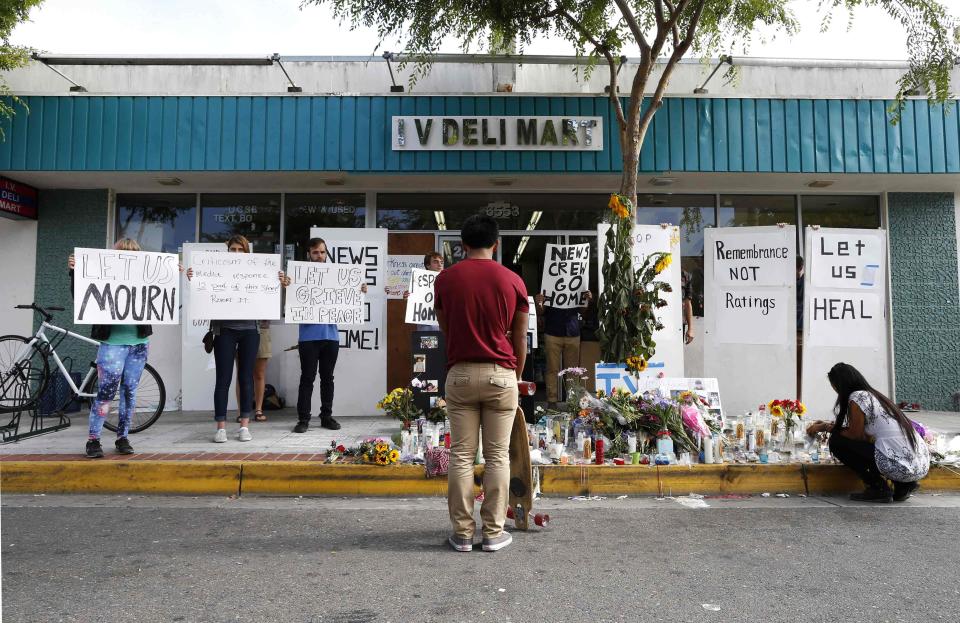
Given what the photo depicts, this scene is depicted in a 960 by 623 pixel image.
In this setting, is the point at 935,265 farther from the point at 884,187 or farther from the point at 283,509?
the point at 283,509

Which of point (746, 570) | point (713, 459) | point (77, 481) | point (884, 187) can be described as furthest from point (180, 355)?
point (884, 187)

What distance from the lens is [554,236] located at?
9.19m

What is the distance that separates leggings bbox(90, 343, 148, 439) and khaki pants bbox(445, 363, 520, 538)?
363 cm

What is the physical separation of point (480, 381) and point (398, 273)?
5.33 metres

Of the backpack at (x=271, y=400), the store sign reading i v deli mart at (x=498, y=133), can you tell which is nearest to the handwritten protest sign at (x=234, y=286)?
the backpack at (x=271, y=400)

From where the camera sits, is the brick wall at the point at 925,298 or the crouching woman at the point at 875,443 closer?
the crouching woman at the point at 875,443

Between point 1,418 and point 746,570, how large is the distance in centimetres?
880

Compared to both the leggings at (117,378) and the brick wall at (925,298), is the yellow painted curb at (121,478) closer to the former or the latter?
Answer: the leggings at (117,378)

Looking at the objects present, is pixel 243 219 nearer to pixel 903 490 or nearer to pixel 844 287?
pixel 844 287

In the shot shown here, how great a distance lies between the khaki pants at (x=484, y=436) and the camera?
3562 mm

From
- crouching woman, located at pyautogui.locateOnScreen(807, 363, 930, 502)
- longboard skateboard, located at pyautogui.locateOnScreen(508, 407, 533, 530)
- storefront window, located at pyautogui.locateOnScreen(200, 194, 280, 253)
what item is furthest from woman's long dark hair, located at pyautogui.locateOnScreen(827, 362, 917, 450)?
storefront window, located at pyautogui.locateOnScreen(200, 194, 280, 253)

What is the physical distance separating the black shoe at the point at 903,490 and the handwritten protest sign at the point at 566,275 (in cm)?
395

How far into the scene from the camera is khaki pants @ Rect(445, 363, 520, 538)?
3.56 meters

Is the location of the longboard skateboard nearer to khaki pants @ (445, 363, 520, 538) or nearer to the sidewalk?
khaki pants @ (445, 363, 520, 538)
